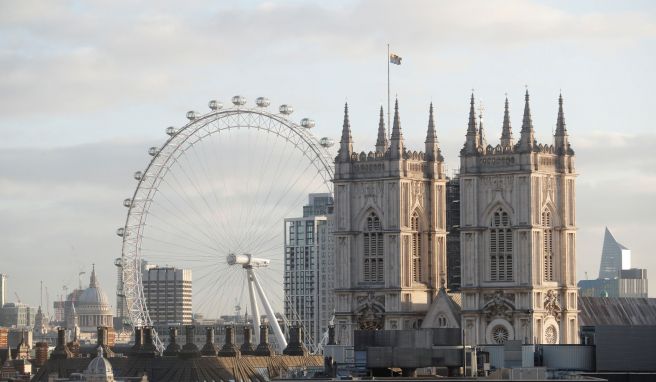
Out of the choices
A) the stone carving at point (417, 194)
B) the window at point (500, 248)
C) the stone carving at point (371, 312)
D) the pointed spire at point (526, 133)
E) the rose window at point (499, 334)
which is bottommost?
the rose window at point (499, 334)

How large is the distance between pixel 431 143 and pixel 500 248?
1355 centimetres

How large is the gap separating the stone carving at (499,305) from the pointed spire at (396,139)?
44.7 ft

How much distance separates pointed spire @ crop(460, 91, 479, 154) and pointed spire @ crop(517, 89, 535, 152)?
3.54 meters

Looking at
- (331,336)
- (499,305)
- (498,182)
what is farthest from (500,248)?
(331,336)

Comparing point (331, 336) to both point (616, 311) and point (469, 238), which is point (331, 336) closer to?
point (469, 238)

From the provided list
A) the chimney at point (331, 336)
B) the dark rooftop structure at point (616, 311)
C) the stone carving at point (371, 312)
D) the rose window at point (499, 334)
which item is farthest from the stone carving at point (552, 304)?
the chimney at point (331, 336)

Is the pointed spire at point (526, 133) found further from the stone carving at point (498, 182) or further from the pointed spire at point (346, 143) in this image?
the pointed spire at point (346, 143)

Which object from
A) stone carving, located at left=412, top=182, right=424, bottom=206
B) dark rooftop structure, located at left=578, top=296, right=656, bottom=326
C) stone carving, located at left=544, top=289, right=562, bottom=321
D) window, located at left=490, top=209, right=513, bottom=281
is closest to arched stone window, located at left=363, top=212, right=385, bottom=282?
stone carving, located at left=412, top=182, right=424, bottom=206

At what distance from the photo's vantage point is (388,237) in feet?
596

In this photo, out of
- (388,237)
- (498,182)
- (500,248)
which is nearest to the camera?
(500,248)

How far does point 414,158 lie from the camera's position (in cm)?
18462

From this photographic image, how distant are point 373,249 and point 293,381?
1808 inches

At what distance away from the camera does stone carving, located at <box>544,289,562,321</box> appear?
17688 cm

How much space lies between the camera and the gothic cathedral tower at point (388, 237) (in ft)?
597
